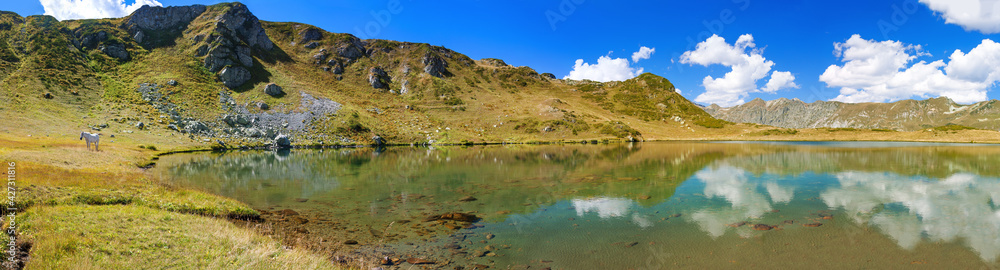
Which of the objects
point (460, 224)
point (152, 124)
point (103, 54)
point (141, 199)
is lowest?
point (460, 224)

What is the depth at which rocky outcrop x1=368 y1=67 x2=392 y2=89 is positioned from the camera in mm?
159250

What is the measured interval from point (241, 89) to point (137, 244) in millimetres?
125343

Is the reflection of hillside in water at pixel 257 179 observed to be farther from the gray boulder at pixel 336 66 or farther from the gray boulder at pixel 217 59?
the gray boulder at pixel 336 66

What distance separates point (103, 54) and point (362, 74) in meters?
80.0

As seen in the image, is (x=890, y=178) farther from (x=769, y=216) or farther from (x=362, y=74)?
(x=362, y=74)

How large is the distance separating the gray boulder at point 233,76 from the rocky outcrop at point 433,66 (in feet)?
265

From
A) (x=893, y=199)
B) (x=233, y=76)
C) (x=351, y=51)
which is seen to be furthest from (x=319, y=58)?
(x=893, y=199)

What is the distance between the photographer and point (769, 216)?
63.8 feet

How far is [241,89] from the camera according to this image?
113 m

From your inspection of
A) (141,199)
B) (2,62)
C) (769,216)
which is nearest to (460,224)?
(141,199)

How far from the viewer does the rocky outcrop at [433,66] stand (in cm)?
18369

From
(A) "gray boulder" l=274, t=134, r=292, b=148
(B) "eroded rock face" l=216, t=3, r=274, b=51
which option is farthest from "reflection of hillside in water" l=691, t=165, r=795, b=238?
(B) "eroded rock face" l=216, t=3, r=274, b=51

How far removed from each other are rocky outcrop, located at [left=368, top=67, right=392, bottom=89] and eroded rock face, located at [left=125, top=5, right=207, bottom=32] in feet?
218

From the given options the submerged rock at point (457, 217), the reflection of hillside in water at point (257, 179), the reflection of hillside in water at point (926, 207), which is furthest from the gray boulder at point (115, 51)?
the reflection of hillside in water at point (926, 207)
